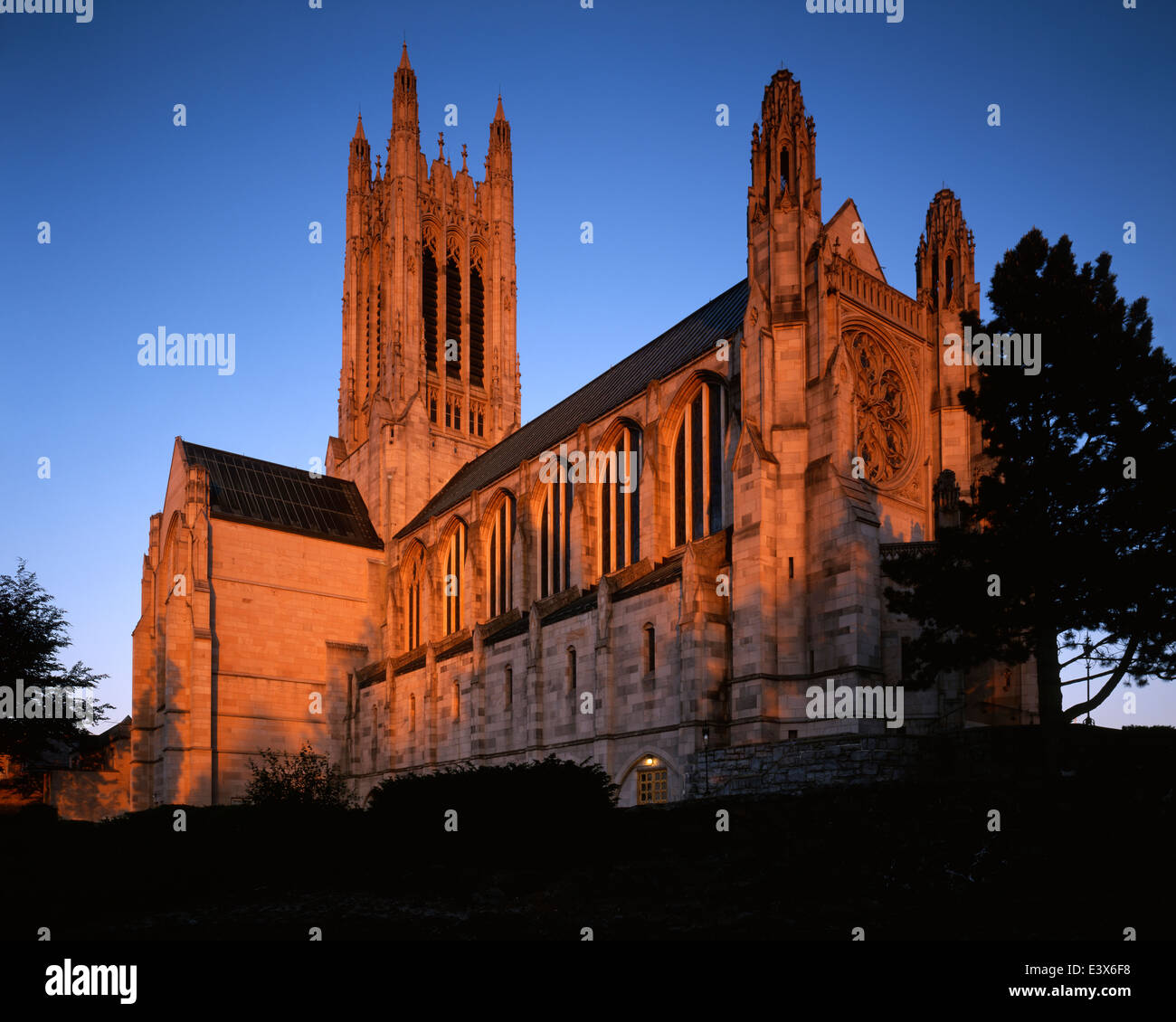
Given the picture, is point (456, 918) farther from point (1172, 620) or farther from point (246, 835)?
point (1172, 620)

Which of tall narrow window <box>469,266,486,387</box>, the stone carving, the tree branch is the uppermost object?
tall narrow window <box>469,266,486,387</box>

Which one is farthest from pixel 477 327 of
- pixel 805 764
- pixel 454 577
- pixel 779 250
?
pixel 805 764

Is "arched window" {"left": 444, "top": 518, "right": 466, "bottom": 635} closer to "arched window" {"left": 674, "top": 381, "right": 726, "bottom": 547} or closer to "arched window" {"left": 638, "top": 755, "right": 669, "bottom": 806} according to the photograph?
"arched window" {"left": 674, "top": 381, "right": 726, "bottom": 547}

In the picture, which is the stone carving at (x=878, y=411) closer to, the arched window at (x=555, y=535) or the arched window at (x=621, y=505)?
the arched window at (x=621, y=505)

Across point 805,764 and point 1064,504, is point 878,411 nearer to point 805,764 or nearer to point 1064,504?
point 1064,504

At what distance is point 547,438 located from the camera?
48.5 m

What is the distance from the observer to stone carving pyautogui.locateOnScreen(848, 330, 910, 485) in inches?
1358

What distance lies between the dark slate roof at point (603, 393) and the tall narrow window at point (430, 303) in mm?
7967

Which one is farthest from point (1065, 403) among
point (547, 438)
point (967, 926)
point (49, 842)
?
point (547, 438)

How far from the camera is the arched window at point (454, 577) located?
51781mm

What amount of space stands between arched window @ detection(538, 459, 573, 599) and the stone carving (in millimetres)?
12853

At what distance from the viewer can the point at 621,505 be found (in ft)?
133

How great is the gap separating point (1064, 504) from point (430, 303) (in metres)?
49.5

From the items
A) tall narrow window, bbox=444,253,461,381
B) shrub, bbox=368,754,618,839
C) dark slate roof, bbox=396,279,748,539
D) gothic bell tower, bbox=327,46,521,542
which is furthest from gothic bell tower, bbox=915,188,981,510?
tall narrow window, bbox=444,253,461,381
